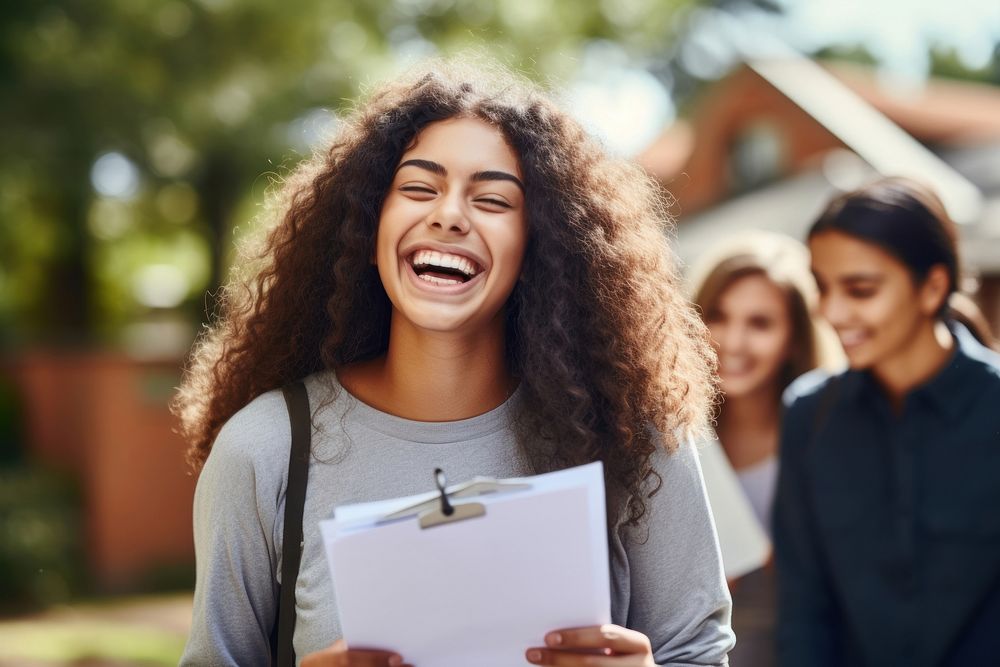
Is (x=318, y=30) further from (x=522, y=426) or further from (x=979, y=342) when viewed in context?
(x=522, y=426)

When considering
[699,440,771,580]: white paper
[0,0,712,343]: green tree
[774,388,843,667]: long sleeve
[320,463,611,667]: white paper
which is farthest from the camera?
[0,0,712,343]: green tree

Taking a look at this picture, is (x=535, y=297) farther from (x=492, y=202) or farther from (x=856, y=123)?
(x=856, y=123)

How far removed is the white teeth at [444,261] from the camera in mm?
2094

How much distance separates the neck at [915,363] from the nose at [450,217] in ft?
4.67

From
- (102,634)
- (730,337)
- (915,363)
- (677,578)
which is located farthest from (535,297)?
(102,634)

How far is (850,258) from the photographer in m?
3.11

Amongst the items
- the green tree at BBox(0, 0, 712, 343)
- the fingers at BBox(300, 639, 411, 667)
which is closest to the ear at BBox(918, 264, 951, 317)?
the fingers at BBox(300, 639, 411, 667)

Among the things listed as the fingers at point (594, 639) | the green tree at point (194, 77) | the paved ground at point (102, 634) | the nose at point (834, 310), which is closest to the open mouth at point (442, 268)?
the fingers at point (594, 639)

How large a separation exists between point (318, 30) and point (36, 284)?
40.5 ft

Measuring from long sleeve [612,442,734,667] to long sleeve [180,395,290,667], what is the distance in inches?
23.7

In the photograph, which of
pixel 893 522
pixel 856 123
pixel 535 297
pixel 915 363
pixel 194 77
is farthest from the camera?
pixel 856 123

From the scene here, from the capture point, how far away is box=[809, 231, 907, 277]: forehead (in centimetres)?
307

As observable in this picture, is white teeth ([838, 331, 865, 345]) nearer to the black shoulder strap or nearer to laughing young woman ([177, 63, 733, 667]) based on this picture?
Answer: laughing young woman ([177, 63, 733, 667])

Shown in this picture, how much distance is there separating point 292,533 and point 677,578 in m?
0.66
